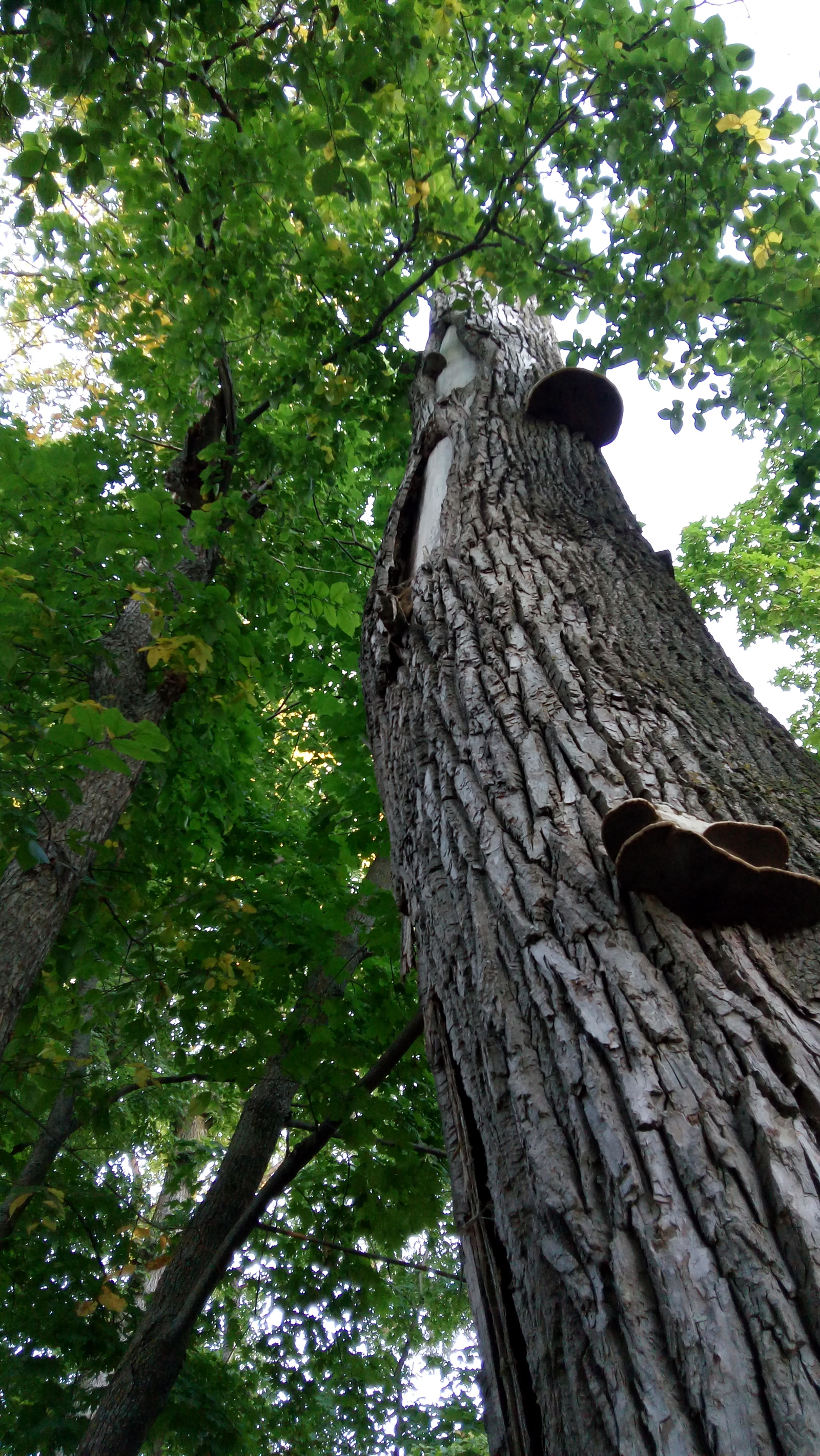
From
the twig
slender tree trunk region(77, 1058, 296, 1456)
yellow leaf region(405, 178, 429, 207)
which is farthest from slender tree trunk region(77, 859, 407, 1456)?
yellow leaf region(405, 178, 429, 207)

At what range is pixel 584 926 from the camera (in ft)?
4.77

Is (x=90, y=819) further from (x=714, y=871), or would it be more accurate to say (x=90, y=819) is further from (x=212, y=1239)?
(x=714, y=871)

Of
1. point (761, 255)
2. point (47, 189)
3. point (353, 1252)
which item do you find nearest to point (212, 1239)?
point (353, 1252)

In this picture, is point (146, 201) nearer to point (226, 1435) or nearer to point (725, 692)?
point (725, 692)

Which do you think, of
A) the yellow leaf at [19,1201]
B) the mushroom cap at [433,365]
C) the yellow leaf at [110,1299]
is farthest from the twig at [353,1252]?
the mushroom cap at [433,365]

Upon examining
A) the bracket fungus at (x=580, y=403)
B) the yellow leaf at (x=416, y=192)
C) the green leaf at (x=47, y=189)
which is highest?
the yellow leaf at (x=416, y=192)

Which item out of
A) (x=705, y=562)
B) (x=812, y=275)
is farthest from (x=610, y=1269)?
(x=705, y=562)

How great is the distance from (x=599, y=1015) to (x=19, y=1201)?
146 inches

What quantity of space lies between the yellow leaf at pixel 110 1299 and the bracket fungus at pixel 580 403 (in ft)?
15.8

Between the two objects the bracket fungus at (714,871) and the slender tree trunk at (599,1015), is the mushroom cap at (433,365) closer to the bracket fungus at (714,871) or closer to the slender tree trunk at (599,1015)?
the slender tree trunk at (599,1015)

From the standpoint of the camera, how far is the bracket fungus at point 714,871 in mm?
1310

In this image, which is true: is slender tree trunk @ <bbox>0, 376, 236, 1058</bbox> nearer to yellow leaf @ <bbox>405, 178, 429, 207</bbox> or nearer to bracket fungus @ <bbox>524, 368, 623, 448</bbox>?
yellow leaf @ <bbox>405, 178, 429, 207</bbox>

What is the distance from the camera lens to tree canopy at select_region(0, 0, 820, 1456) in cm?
329

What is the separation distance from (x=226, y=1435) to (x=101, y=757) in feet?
13.8
